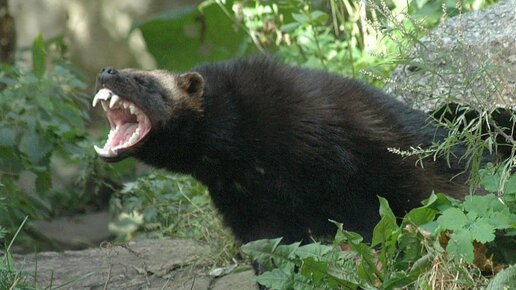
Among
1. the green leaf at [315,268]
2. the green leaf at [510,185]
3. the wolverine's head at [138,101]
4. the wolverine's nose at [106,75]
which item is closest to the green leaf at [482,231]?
the green leaf at [510,185]

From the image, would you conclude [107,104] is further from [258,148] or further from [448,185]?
[448,185]

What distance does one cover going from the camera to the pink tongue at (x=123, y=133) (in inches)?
197

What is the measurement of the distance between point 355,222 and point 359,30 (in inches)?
115

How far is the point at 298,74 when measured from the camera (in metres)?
5.00

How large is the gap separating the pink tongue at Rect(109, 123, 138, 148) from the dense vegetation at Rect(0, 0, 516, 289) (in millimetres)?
603

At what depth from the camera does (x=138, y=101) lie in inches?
198

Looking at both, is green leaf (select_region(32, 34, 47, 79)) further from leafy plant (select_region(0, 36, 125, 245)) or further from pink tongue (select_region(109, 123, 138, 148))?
pink tongue (select_region(109, 123, 138, 148))

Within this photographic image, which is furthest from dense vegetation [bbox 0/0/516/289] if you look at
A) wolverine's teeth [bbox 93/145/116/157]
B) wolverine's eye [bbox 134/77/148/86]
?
wolverine's eye [bbox 134/77/148/86]

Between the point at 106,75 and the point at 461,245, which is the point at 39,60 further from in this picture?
the point at 461,245

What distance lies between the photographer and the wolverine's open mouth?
496 centimetres

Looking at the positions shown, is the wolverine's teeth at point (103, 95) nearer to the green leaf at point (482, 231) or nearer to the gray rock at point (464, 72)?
the gray rock at point (464, 72)

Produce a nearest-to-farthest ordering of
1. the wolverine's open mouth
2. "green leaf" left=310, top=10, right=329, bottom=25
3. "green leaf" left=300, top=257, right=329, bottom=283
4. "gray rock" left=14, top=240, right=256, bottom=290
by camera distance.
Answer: "green leaf" left=300, top=257, right=329, bottom=283 < "gray rock" left=14, top=240, right=256, bottom=290 < the wolverine's open mouth < "green leaf" left=310, top=10, right=329, bottom=25

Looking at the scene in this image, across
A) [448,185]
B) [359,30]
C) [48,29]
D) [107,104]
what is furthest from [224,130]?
[48,29]

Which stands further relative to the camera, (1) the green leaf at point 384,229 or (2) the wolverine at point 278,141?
(2) the wolverine at point 278,141
